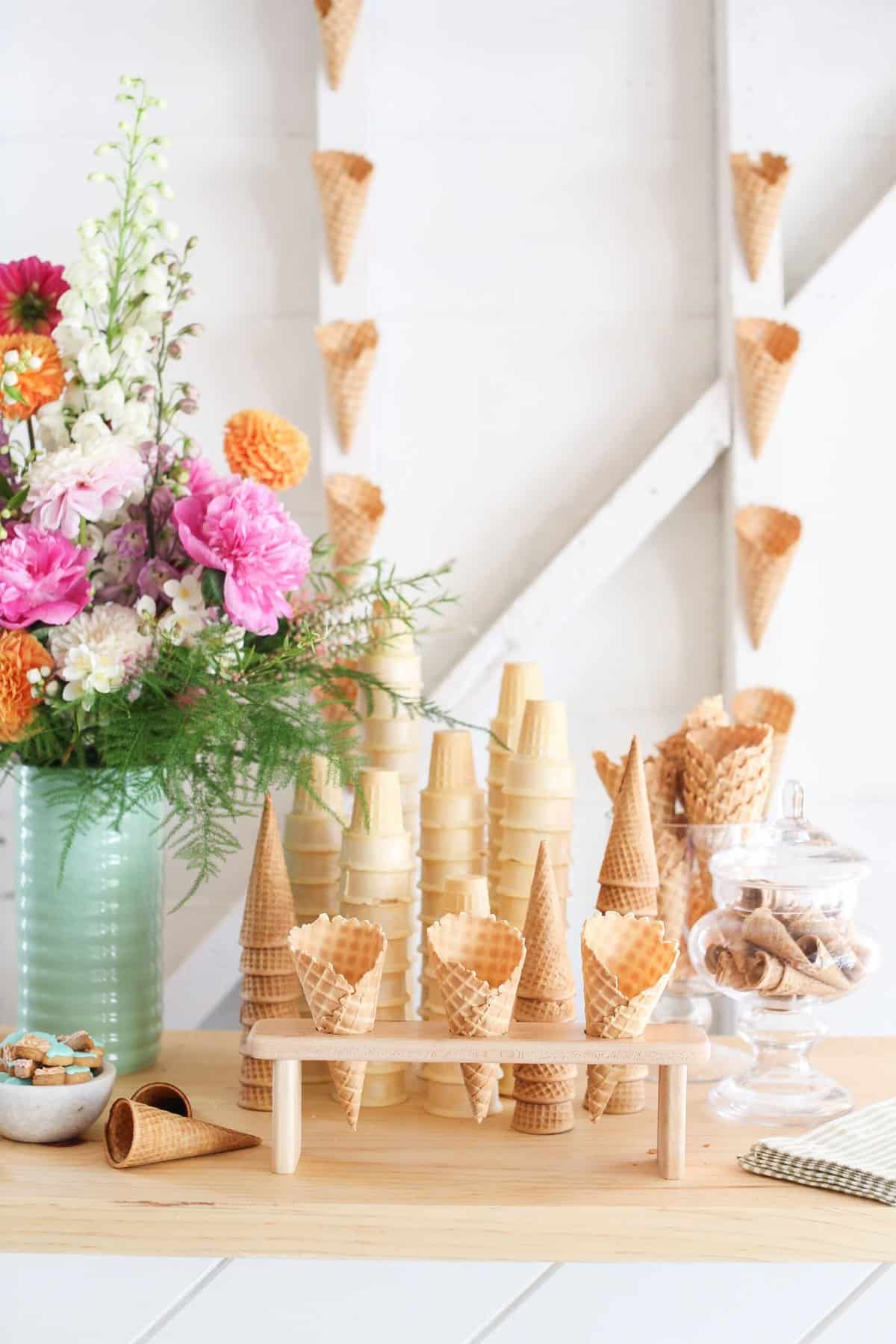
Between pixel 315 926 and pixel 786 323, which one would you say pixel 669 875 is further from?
pixel 786 323

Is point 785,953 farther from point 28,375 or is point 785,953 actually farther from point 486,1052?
point 28,375

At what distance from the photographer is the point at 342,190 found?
1557 mm

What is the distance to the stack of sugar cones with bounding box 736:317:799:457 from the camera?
155 cm

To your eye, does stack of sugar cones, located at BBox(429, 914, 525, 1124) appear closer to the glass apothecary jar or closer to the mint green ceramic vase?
the glass apothecary jar

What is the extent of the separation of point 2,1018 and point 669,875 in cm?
94

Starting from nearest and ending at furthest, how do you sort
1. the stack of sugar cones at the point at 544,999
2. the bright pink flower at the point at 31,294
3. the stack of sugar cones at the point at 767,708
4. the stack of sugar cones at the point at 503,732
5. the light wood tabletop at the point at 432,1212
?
the light wood tabletop at the point at 432,1212 < the stack of sugar cones at the point at 544,999 < the bright pink flower at the point at 31,294 < the stack of sugar cones at the point at 503,732 < the stack of sugar cones at the point at 767,708

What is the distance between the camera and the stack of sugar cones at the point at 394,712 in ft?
4.09

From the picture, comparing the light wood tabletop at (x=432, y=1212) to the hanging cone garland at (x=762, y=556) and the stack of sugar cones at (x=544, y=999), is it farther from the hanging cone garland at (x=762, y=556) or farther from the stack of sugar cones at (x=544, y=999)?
the hanging cone garland at (x=762, y=556)

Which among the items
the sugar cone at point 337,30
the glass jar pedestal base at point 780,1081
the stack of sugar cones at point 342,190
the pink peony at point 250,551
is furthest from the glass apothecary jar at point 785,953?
the sugar cone at point 337,30

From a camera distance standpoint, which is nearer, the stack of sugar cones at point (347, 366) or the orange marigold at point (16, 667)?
the orange marigold at point (16, 667)

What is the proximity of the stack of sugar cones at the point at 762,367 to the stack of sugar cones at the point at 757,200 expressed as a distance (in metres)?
0.07

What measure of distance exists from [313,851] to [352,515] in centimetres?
52

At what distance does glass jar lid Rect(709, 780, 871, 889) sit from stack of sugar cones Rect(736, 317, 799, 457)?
602 millimetres

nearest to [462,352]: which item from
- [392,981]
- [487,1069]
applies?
[392,981]
